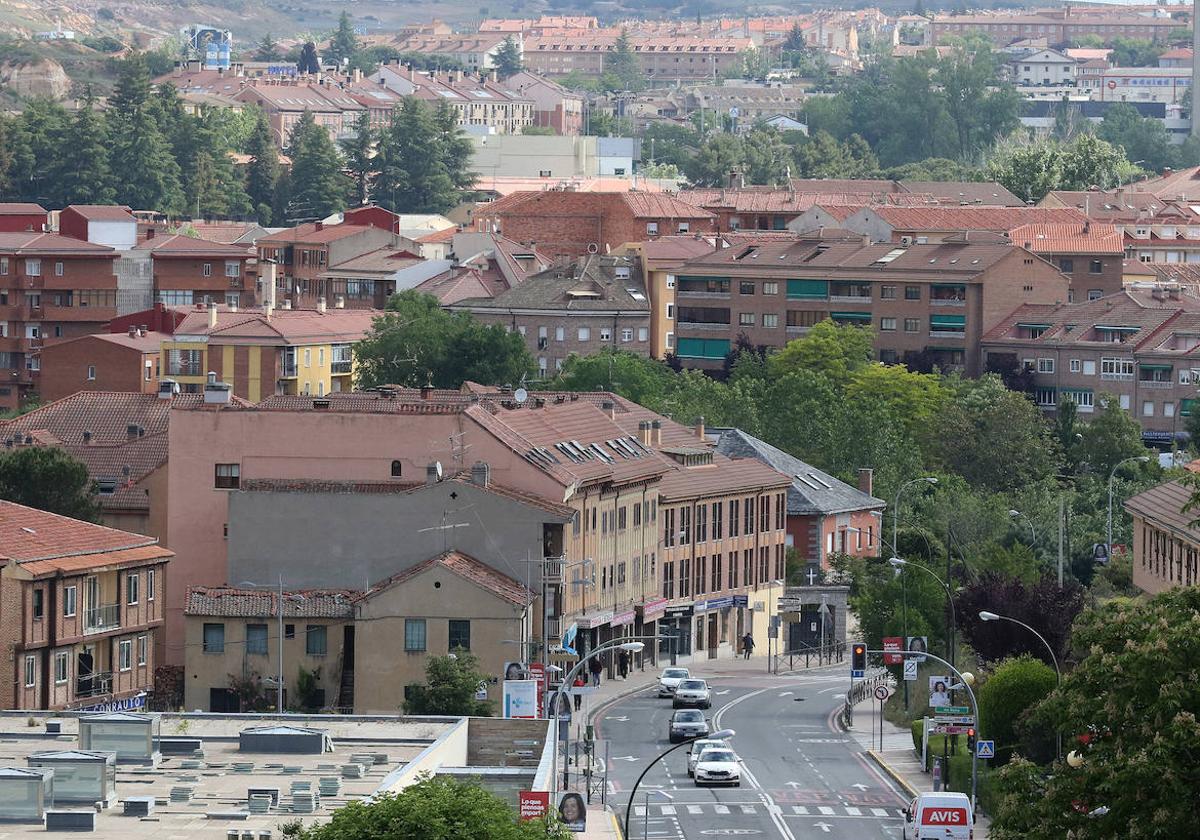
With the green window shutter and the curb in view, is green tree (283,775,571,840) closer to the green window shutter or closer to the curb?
the curb

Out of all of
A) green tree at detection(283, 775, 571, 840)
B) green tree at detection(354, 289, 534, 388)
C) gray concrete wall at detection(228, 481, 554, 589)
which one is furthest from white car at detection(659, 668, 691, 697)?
green tree at detection(283, 775, 571, 840)

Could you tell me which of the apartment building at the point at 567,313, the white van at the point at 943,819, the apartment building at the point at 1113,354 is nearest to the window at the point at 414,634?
the white van at the point at 943,819

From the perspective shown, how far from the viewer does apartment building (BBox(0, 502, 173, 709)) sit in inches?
3083

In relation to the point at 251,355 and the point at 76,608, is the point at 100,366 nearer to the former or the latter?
the point at 251,355

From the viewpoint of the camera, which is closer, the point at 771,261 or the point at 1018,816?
the point at 1018,816

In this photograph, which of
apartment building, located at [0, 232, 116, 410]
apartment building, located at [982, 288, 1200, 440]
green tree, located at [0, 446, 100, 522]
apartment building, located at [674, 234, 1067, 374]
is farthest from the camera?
apartment building, located at [0, 232, 116, 410]

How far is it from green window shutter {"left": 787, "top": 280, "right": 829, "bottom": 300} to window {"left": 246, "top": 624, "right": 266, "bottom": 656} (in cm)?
9606

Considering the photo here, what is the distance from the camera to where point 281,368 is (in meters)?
155

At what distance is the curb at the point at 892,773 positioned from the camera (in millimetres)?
72938

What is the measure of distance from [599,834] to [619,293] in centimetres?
11499

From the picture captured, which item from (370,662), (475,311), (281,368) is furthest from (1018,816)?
(475,311)

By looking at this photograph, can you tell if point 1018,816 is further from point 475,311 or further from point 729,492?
point 475,311

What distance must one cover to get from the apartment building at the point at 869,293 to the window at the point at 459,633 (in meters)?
89.3

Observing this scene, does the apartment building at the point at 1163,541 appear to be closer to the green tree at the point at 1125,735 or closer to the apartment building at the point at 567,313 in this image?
the green tree at the point at 1125,735
